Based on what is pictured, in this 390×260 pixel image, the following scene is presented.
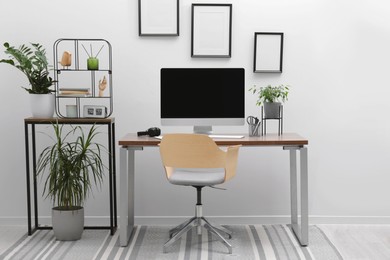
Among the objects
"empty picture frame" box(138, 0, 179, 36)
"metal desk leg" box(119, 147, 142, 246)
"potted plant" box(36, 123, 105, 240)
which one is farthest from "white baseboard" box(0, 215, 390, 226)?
"empty picture frame" box(138, 0, 179, 36)

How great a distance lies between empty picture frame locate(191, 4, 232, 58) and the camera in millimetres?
4285

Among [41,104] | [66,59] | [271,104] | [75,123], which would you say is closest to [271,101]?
[271,104]

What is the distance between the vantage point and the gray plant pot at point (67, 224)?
3.94m

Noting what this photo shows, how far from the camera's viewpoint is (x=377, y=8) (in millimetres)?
4328

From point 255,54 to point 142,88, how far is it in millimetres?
959

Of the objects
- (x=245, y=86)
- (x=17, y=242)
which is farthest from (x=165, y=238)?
(x=245, y=86)

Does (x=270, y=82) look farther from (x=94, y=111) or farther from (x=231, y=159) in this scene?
(x=94, y=111)

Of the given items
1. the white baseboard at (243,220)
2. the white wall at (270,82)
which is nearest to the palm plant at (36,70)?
the white wall at (270,82)

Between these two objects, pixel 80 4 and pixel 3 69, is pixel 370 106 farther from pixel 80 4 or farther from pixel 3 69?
pixel 3 69

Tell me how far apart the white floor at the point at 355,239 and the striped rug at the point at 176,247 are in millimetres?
72

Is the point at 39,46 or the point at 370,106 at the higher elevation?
the point at 39,46

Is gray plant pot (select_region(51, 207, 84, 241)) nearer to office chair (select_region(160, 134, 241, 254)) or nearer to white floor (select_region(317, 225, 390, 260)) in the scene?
office chair (select_region(160, 134, 241, 254))

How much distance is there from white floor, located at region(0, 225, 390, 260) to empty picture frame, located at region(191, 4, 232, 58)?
1664 millimetres

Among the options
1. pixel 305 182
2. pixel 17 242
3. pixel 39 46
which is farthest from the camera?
pixel 39 46
